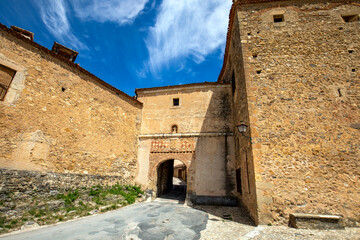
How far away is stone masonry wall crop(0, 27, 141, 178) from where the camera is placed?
6.10 meters

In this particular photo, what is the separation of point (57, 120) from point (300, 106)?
961 cm

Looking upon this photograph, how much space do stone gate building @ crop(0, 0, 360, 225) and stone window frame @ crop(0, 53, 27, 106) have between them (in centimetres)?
3

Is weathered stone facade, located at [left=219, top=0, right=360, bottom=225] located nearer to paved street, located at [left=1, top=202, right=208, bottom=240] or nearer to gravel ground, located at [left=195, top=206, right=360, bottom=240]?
gravel ground, located at [left=195, top=206, right=360, bottom=240]

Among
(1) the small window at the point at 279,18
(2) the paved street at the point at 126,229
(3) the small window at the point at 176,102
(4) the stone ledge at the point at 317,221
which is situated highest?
(1) the small window at the point at 279,18

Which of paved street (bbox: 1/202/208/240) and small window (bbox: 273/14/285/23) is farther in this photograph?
small window (bbox: 273/14/285/23)

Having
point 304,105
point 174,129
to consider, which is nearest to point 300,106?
point 304,105

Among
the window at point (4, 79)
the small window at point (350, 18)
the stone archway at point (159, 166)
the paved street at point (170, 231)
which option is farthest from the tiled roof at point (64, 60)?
the small window at point (350, 18)

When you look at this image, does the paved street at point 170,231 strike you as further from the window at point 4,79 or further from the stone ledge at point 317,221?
the window at point 4,79

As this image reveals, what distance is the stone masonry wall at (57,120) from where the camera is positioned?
6098 millimetres

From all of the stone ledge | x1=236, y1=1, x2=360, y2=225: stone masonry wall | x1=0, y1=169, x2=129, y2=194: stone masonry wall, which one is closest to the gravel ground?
the stone ledge

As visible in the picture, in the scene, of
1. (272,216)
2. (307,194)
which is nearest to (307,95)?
(307,194)

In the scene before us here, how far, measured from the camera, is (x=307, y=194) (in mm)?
5387

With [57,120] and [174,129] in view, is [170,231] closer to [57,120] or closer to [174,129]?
[57,120]

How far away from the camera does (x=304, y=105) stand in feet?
20.7
